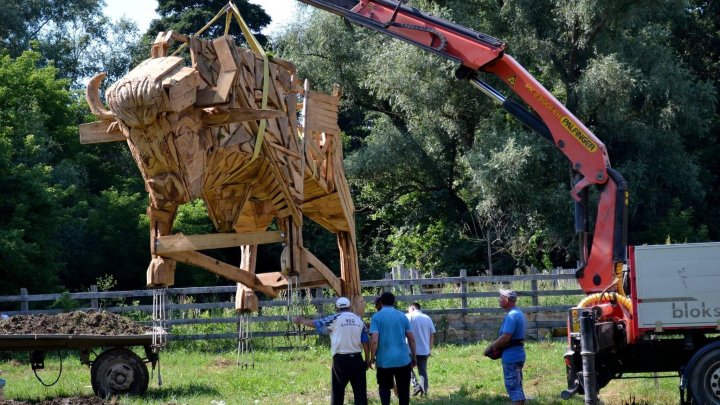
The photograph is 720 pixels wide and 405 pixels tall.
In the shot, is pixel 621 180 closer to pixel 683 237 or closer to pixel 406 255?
pixel 683 237

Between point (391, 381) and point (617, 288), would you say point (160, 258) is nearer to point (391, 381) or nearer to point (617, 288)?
point (391, 381)

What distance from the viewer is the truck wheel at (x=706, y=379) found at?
11156mm

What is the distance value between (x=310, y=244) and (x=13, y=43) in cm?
1535

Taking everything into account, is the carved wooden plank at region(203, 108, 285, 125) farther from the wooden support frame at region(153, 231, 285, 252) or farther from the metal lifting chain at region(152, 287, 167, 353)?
the metal lifting chain at region(152, 287, 167, 353)

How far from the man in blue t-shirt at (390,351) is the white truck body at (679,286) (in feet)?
8.60

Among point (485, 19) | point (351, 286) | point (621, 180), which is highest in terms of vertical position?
point (485, 19)

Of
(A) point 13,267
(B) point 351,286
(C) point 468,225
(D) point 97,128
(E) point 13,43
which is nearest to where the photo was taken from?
(D) point 97,128

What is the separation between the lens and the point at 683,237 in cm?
2861

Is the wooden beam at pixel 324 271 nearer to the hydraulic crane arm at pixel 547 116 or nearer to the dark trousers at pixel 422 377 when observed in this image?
the dark trousers at pixel 422 377

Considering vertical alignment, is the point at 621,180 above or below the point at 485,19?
below

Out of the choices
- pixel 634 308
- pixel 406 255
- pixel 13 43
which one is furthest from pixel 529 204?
pixel 13 43

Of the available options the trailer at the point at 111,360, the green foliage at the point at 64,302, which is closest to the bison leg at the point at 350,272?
the trailer at the point at 111,360

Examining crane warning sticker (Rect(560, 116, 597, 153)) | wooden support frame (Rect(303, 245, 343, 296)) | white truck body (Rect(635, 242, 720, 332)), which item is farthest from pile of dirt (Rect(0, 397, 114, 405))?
crane warning sticker (Rect(560, 116, 597, 153))

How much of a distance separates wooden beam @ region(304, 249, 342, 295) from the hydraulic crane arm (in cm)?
340
